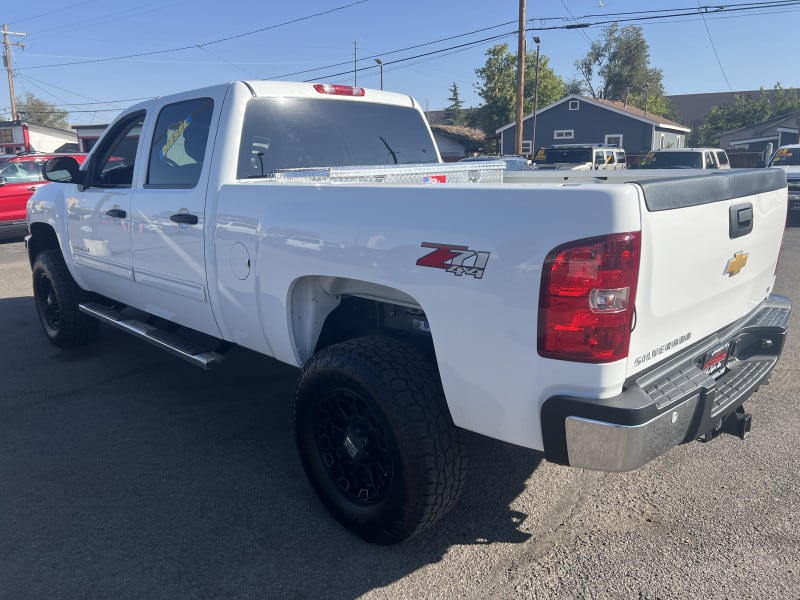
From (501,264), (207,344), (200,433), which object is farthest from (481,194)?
(200,433)

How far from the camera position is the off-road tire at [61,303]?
5652 mm

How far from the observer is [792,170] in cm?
1497

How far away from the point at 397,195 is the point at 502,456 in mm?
1863

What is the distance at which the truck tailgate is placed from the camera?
7.43 feet

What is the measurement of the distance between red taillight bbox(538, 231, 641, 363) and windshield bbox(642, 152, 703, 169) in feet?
62.2

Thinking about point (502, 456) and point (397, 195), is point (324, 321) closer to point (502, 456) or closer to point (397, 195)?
point (397, 195)

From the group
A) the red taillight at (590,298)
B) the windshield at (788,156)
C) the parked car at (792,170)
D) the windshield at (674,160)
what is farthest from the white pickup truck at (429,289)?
the windshield at (674,160)

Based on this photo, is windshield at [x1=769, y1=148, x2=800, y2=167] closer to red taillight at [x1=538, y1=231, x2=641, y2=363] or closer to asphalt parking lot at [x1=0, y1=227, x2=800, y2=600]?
asphalt parking lot at [x1=0, y1=227, x2=800, y2=600]

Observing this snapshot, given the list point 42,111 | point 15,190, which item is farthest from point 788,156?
point 42,111

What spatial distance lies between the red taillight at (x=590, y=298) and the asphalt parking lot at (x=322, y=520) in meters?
1.11

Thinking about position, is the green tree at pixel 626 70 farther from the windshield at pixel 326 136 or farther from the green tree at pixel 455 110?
the windshield at pixel 326 136

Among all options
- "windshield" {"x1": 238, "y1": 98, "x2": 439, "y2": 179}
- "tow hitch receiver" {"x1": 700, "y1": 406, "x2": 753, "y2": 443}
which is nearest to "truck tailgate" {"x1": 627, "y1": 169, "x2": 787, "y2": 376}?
"tow hitch receiver" {"x1": 700, "y1": 406, "x2": 753, "y2": 443}

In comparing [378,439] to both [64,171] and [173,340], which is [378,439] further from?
[64,171]

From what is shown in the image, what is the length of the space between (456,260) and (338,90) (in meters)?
2.34
